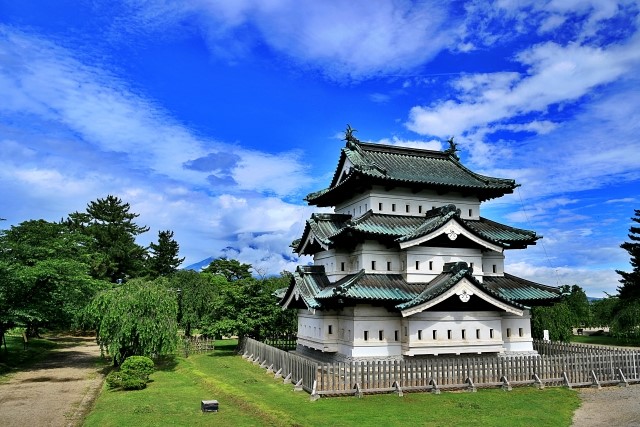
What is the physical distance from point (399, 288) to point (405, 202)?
5.14 m

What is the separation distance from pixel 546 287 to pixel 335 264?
444 inches

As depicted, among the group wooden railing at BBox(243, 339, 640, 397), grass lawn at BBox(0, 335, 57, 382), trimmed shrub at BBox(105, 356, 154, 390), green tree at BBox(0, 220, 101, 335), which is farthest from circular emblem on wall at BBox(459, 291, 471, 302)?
grass lawn at BBox(0, 335, 57, 382)

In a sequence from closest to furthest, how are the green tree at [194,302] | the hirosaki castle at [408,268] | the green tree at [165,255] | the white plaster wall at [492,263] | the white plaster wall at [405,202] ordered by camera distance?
the hirosaki castle at [408,268], the white plaster wall at [405,202], the white plaster wall at [492,263], the green tree at [194,302], the green tree at [165,255]

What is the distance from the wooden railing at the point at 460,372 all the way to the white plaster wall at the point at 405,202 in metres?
7.81

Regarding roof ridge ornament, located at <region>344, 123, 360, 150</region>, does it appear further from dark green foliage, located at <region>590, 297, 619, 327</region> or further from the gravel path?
dark green foliage, located at <region>590, 297, 619, 327</region>

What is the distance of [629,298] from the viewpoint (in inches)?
1874

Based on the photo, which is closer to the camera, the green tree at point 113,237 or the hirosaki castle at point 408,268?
the hirosaki castle at point 408,268

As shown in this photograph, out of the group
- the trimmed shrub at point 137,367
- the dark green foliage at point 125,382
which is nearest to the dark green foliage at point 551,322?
the trimmed shrub at point 137,367

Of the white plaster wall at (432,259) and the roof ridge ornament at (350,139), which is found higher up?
the roof ridge ornament at (350,139)

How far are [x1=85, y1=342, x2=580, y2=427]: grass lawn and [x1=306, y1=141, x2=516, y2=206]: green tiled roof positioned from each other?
10393 mm

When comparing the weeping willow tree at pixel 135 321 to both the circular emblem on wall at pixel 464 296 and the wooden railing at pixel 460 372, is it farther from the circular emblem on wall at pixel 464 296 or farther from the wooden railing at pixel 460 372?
the circular emblem on wall at pixel 464 296

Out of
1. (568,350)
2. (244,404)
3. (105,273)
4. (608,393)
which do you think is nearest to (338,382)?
(244,404)

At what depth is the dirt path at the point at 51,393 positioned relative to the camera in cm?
1712

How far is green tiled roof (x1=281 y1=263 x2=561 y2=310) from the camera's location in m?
21.7
